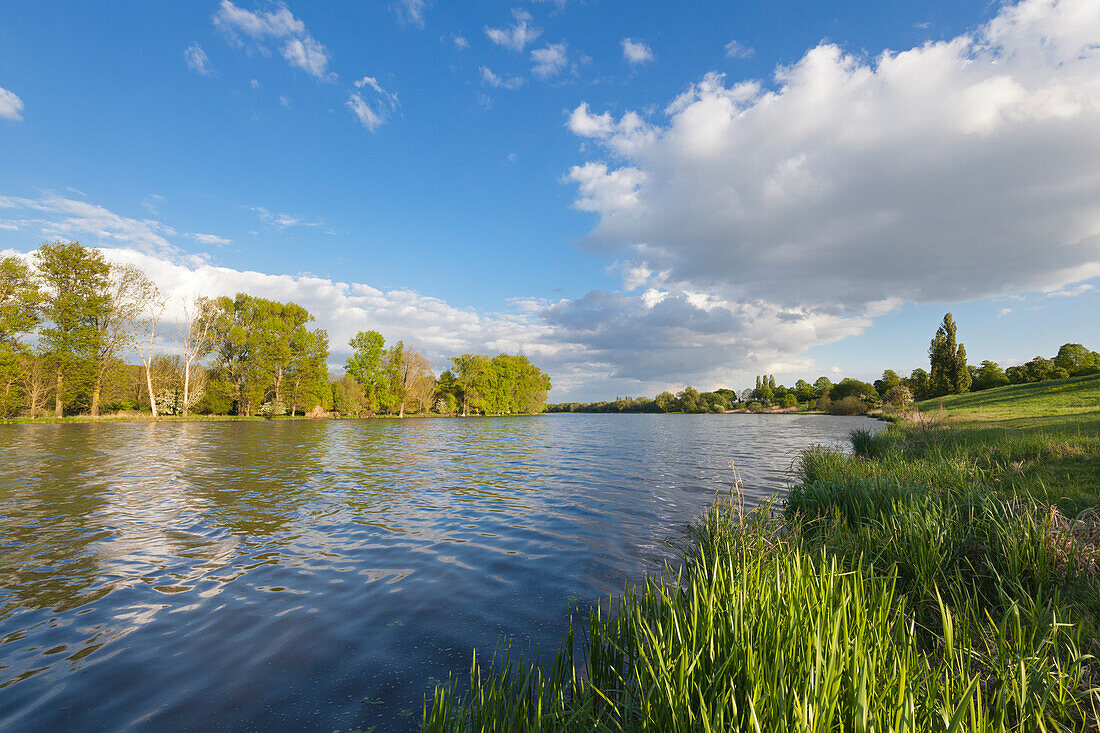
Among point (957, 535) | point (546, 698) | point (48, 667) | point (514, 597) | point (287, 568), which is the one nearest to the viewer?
point (546, 698)

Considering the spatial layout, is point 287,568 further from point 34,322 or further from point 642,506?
point 34,322

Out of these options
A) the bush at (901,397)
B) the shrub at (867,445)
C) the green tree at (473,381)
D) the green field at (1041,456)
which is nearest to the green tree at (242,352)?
the green tree at (473,381)

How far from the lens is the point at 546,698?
366 cm

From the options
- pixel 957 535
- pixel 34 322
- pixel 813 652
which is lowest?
pixel 957 535

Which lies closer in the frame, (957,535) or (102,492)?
(957,535)

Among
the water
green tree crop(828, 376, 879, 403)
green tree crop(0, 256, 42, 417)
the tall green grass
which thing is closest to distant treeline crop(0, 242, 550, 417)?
green tree crop(0, 256, 42, 417)

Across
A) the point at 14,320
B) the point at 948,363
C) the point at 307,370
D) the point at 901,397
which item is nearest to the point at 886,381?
the point at 948,363

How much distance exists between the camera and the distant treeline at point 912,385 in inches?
2137

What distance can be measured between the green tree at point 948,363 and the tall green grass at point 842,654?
272ft

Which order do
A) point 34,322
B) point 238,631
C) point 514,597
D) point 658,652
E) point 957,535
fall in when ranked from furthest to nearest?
point 34,322
point 514,597
point 957,535
point 238,631
point 658,652

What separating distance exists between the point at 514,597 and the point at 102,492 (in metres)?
13.9

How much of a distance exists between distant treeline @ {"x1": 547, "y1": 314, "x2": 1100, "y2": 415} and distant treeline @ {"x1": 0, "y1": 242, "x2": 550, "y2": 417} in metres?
74.6

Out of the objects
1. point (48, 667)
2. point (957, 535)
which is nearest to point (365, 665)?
point (48, 667)

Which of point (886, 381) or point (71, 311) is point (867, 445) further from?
point (886, 381)
